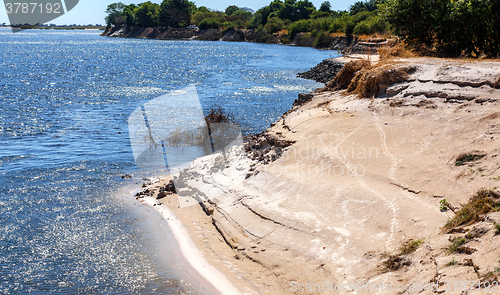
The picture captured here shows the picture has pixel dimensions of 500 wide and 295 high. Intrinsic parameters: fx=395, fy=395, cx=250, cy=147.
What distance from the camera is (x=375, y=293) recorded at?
5426 mm

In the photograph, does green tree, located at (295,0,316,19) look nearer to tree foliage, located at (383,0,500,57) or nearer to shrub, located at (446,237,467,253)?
tree foliage, located at (383,0,500,57)

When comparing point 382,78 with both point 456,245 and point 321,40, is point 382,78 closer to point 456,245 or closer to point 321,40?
point 456,245

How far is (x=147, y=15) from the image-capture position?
479 feet

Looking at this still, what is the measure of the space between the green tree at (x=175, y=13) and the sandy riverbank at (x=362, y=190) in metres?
140

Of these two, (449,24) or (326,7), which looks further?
(326,7)

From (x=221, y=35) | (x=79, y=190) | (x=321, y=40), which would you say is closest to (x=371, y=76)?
(x=79, y=190)

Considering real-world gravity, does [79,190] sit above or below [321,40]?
below

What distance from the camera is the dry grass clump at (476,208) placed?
5.57 m

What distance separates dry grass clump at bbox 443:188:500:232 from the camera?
5.57 m

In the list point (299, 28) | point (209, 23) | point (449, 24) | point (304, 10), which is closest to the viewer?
point (449, 24)

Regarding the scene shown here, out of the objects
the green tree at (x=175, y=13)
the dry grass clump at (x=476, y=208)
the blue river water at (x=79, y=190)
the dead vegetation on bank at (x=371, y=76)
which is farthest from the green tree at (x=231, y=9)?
the dry grass clump at (x=476, y=208)
